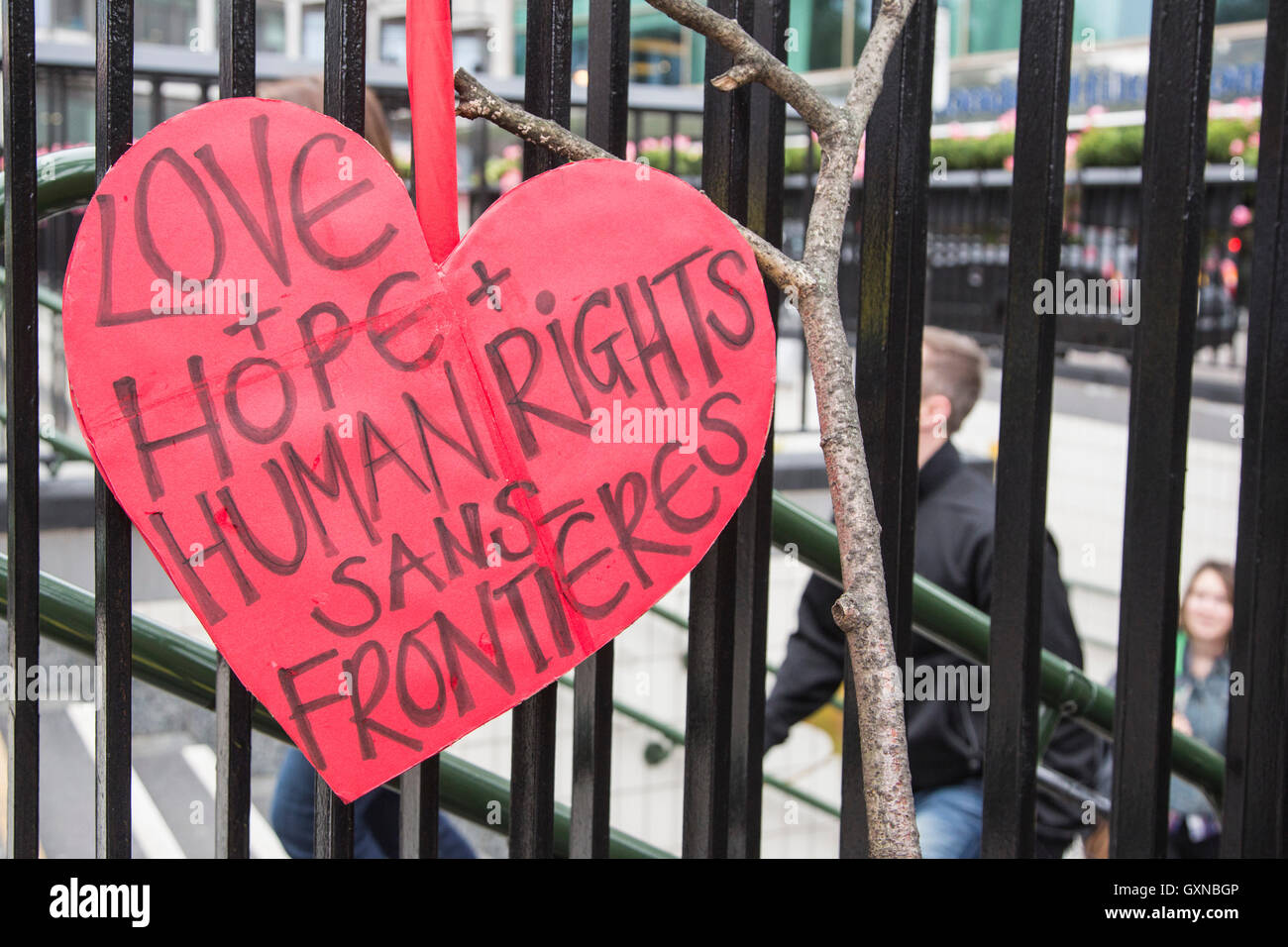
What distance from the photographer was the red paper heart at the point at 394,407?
3.63ft

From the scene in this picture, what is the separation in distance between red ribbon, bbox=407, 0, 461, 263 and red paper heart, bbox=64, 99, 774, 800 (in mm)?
22

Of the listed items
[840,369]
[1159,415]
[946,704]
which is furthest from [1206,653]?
[840,369]

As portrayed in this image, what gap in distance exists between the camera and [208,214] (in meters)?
1.11

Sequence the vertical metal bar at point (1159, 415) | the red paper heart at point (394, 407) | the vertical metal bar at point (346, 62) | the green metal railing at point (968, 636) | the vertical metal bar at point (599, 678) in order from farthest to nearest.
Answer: the green metal railing at point (968, 636)
the vertical metal bar at point (1159, 415)
the vertical metal bar at point (599, 678)
the vertical metal bar at point (346, 62)
the red paper heart at point (394, 407)

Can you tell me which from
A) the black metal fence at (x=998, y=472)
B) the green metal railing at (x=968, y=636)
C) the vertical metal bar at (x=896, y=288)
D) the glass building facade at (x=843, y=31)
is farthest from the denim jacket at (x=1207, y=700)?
the glass building facade at (x=843, y=31)

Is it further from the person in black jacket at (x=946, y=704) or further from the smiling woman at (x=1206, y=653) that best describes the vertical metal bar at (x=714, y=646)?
the smiling woman at (x=1206, y=653)

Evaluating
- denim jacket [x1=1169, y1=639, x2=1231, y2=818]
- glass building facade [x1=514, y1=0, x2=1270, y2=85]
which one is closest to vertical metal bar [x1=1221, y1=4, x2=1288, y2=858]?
denim jacket [x1=1169, y1=639, x2=1231, y2=818]

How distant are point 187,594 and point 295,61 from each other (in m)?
4.21

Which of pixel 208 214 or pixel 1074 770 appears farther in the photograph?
pixel 1074 770

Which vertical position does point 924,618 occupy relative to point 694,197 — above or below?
below

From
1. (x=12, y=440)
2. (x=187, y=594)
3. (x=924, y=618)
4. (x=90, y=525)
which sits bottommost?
(x=90, y=525)

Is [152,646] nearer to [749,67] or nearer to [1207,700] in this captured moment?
[749,67]

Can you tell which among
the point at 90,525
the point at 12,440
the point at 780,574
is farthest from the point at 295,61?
the point at 12,440
